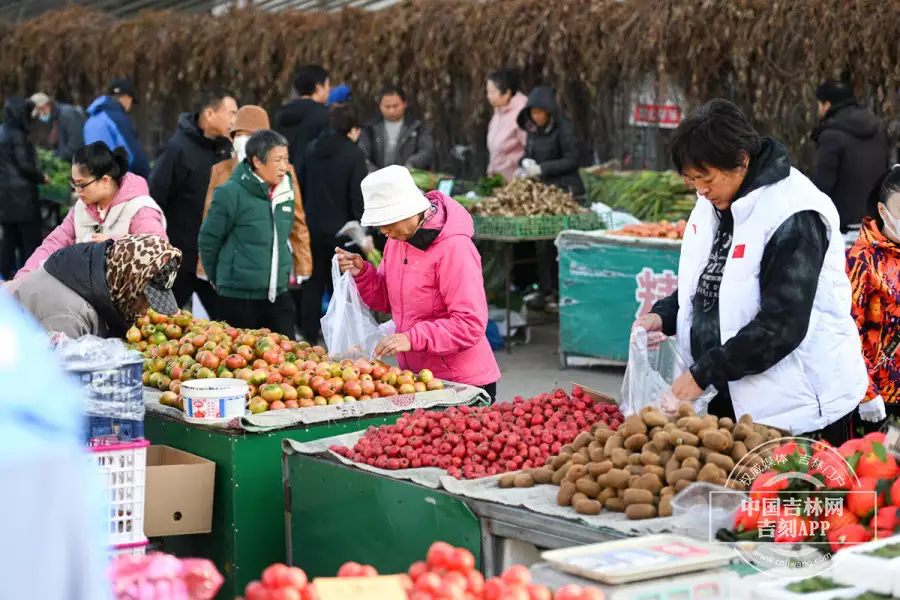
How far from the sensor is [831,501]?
9.79 feet

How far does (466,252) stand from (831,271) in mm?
1599

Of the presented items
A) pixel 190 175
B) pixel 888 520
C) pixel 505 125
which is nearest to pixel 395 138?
pixel 505 125

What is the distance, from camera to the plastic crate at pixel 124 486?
3.76 m

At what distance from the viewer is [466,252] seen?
190 inches

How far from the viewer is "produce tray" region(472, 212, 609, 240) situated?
9.15 metres

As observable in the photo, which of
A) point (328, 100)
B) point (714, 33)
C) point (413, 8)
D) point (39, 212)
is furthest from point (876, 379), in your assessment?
point (39, 212)

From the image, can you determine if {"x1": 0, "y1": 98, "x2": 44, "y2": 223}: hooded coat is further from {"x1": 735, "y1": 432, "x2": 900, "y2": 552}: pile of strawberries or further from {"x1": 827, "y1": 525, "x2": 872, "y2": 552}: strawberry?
{"x1": 827, "y1": 525, "x2": 872, "y2": 552}: strawberry

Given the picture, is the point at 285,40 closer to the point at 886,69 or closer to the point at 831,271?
the point at 886,69

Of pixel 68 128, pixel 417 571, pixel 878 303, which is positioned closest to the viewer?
pixel 417 571

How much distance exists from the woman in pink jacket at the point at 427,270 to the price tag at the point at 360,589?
226 cm

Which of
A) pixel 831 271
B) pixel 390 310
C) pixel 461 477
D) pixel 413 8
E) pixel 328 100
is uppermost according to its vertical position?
pixel 413 8

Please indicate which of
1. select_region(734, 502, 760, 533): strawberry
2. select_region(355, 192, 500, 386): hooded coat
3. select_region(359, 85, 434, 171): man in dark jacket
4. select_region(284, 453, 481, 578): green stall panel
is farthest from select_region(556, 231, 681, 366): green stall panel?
select_region(734, 502, 760, 533): strawberry

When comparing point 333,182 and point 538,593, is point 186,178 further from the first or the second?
point 538,593

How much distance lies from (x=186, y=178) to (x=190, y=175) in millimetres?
35
